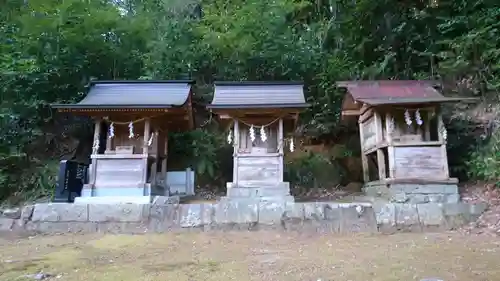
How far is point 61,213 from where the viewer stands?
8477mm

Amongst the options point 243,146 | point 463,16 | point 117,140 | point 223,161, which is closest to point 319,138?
point 223,161

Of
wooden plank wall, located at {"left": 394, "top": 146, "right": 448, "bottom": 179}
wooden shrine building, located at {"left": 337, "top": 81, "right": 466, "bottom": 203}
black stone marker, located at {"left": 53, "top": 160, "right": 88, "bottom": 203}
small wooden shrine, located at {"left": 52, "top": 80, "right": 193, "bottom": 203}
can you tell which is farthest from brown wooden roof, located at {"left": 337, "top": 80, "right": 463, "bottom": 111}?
black stone marker, located at {"left": 53, "top": 160, "right": 88, "bottom": 203}

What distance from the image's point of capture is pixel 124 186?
923cm

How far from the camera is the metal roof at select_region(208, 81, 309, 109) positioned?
9.26 metres

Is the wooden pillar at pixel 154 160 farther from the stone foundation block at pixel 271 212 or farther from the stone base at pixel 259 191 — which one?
the stone foundation block at pixel 271 212

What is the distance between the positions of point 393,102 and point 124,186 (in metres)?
7.34

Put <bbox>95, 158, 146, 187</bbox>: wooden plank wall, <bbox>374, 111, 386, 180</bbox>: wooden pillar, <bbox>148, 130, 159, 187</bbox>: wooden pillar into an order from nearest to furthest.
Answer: <bbox>95, 158, 146, 187</bbox>: wooden plank wall → <bbox>374, 111, 386, 180</bbox>: wooden pillar → <bbox>148, 130, 159, 187</bbox>: wooden pillar

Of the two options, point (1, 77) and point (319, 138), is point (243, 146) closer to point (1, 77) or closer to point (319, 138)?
point (319, 138)

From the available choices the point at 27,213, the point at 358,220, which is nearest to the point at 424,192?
the point at 358,220

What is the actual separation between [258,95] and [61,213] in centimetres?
603

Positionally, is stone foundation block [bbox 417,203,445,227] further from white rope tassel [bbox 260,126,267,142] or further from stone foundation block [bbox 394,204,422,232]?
white rope tassel [bbox 260,126,267,142]

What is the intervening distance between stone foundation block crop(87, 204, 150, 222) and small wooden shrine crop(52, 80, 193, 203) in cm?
42

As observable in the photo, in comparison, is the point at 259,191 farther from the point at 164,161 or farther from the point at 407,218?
the point at 164,161

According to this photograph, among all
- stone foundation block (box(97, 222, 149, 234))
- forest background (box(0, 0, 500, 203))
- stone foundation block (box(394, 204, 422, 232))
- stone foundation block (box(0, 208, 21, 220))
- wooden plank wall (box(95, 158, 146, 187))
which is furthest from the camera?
forest background (box(0, 0, 500, 203))
